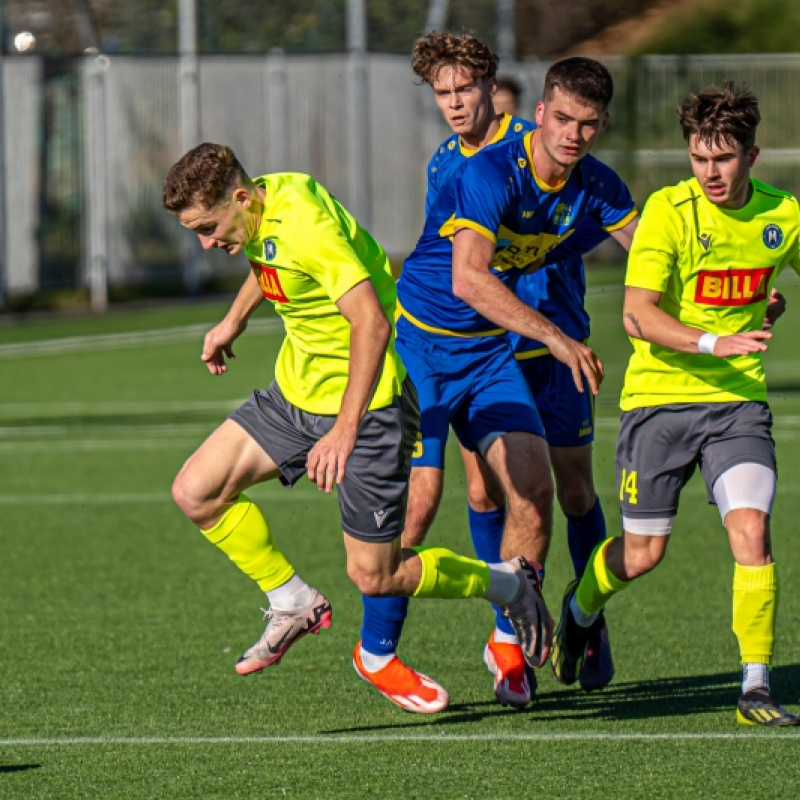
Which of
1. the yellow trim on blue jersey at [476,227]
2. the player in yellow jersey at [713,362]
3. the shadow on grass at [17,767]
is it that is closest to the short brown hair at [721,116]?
the player in yellow jersey at [713,362]

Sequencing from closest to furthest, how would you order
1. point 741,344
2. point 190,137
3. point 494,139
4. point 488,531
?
point 741,344
point 494,139
point 488,531
point 190,137

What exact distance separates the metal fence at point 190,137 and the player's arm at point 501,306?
19.7m

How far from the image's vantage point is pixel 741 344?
5.76 meters

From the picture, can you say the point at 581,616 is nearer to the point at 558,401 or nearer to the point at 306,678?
the point at 558,401

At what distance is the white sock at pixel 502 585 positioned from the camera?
6.46 m

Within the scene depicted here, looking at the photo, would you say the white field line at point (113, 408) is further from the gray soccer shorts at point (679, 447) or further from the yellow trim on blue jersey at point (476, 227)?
the gray soccer shorts at point (679, 447)

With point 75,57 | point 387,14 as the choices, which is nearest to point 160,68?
Answer: point 75,57

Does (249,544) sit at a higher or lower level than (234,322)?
lower

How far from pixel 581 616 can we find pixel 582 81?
189cm

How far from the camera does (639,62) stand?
33.8 metres

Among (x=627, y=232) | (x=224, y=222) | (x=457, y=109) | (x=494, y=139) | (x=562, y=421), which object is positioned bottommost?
(x=562, y=421)

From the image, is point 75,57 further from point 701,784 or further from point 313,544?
point 701,784

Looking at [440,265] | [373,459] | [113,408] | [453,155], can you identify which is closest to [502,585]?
[373,459]

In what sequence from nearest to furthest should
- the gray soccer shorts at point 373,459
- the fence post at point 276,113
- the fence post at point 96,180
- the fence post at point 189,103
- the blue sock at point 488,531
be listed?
1. the gray soccer shorts at point 373,459
2. the blue sock at point 488,531
3. the fence post at point 96,180
4. the fence post at point 189,103
5. the fence post at point 276,113
